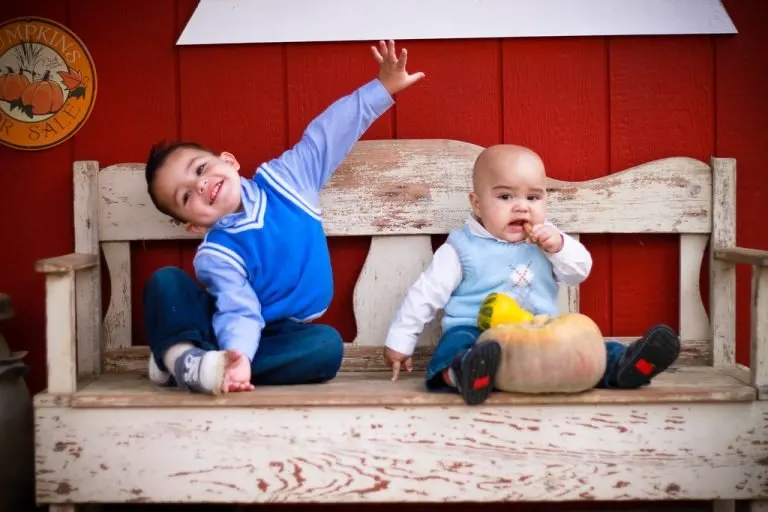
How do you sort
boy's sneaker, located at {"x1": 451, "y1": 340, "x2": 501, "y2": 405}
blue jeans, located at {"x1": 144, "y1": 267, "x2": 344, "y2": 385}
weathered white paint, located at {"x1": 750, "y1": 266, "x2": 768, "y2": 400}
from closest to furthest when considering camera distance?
boy's sneaker, located at {"x1": 451, "y1": 340, "x2": 501, "y2": 405} < weathered white paint, located at {"x1": 750, "y1": 266, "x2": 768, "y2": 400} < blue jeans, located at {"x1": 144, "y1": 267, "x2": 344, "y2": 385}

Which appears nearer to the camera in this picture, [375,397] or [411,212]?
[375,397]

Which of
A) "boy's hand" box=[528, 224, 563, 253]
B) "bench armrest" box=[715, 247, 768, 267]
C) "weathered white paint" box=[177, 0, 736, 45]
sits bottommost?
"bench armrest" box=[715, 247, 768, 267]

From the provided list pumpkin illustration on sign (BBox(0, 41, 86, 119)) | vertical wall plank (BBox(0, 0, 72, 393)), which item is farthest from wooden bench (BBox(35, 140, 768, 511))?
pumpkin illustration on sign (BBox(0, 41, 86, 119))

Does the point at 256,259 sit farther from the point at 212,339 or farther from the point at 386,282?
the point at 386,282

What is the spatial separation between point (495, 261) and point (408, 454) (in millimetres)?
453

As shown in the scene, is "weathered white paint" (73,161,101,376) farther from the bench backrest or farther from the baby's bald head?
the baby's bald head

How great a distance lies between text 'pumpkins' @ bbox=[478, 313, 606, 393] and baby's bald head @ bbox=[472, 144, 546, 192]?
0.34m

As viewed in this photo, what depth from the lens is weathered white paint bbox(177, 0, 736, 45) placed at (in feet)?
6.54

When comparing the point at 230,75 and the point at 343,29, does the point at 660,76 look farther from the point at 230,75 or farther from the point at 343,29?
the point at 230,75

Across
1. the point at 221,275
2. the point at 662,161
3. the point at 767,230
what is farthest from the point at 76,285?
the point at 767,230

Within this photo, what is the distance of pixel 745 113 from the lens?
80.3 inches

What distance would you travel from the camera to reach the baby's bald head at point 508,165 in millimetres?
1747

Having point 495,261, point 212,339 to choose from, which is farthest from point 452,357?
point 212,339

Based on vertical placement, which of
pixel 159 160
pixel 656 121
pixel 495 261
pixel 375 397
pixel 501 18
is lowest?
pixel 375 397
